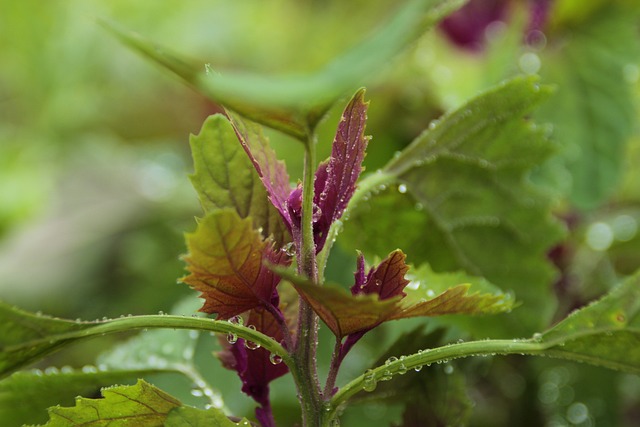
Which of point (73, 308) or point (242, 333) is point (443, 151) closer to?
point (242, 333)

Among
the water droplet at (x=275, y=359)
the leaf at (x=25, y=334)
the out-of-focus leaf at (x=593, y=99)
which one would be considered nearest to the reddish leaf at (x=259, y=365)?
the water droplet at (x=275, y=359)

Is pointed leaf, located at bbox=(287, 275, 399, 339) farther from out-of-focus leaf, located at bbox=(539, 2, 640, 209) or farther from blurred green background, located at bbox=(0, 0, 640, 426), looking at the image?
out-of-focus leaf, located at bbox=(539, 2, 640, 209)

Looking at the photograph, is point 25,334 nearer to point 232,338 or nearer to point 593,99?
point 232,338

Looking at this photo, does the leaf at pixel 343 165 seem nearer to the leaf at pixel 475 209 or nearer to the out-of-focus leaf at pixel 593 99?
the leaf at pixel 475 209

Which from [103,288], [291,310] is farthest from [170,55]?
[103,288]

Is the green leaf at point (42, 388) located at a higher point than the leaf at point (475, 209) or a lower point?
lower
